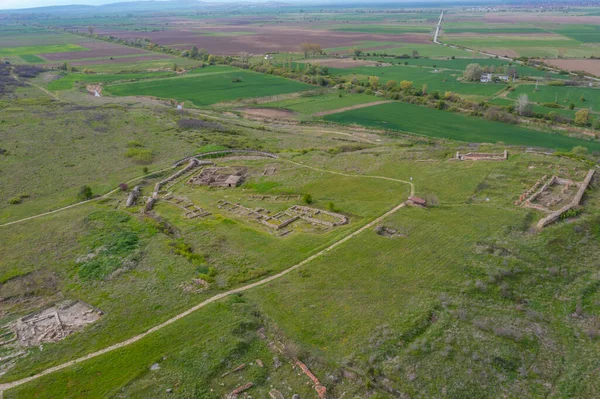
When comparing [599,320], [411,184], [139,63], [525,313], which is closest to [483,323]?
[525,313]

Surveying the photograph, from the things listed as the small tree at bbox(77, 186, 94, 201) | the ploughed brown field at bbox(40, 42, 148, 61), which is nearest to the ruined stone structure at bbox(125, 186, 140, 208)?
the small tree at bbox(77, 186, 94, 201)

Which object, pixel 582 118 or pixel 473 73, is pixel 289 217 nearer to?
pixel 582 118

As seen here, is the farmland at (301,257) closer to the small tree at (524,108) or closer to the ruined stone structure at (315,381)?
the ruined stone structure at (315,381)

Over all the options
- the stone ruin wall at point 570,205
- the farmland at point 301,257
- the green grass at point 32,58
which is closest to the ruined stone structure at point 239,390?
the farmland at point 301,257

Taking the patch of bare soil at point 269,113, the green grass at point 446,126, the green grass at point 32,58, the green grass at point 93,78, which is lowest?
the patch of bare soil at point 269,113

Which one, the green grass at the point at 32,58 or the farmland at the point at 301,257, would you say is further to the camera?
the green grass at the point at 32,58

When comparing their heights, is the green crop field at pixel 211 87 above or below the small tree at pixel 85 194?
above

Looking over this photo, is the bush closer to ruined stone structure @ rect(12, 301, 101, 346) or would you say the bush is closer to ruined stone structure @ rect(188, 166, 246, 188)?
ruined stone structure @ rect(188, 166, 246, 188)

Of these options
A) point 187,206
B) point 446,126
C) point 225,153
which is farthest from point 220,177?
point 446,126
